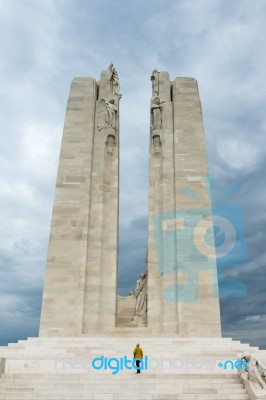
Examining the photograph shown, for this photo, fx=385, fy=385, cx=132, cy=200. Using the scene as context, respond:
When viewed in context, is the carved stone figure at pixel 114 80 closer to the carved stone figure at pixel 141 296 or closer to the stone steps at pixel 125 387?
the carved stone figure at pixel 141 296

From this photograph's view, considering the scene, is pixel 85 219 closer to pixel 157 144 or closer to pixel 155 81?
pixel 157 144

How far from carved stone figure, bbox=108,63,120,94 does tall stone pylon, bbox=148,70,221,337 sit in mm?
2006

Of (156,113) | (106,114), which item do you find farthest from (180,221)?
(106,114)

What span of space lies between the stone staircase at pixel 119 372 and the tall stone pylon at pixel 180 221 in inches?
115

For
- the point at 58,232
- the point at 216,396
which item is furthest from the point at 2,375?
the point at 58,232

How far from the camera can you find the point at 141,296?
18.0 meters

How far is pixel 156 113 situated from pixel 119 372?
13.8 m

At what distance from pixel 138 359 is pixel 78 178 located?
34.0ft

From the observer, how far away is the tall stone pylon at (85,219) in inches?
652

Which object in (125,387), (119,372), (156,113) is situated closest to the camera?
(125,387)

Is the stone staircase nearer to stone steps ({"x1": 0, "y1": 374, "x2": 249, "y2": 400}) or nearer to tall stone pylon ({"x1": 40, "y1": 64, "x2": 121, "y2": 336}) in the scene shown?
stone steps ({"x1": 0, "y1": 374, "x2": 249, "y2": 400})

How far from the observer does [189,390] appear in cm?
930

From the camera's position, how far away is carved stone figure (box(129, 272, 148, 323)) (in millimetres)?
17562

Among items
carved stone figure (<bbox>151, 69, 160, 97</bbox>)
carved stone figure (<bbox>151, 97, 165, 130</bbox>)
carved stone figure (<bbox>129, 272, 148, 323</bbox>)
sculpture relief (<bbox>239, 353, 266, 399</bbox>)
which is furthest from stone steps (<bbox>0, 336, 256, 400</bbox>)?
carved stone figure (<bbox>151, 69, 160, 97</bbox>)
